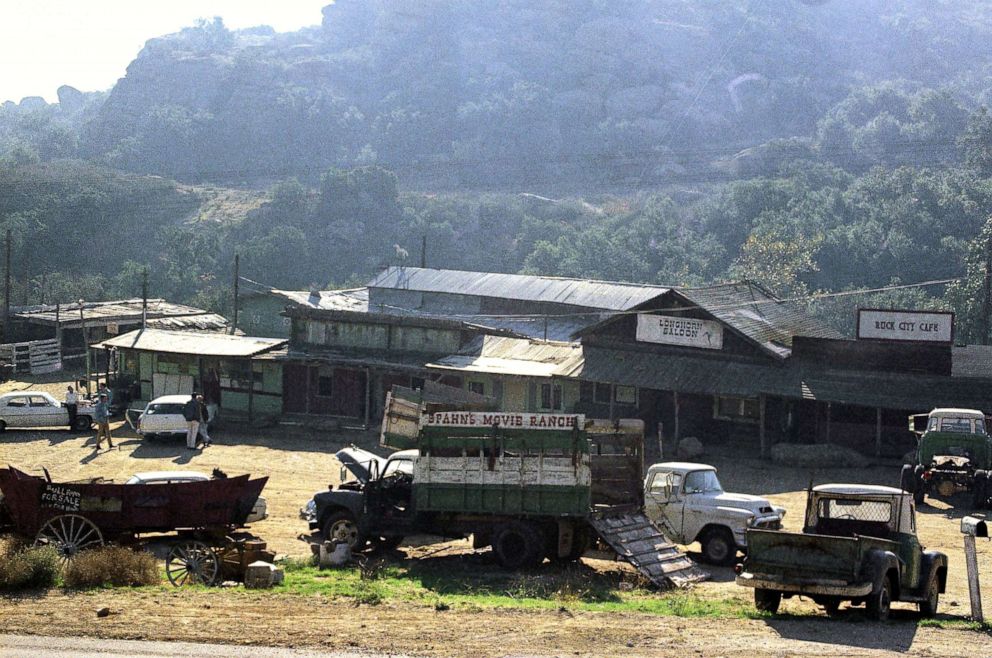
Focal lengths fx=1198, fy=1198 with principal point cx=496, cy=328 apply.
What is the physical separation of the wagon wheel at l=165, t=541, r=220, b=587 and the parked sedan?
18736 millimetres

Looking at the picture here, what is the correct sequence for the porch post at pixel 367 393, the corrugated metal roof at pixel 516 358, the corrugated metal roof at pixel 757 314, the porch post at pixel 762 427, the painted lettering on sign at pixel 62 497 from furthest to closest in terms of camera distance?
the porch post at pixel 367 393 → the corrugated metal roof at pixel 516 358 → the corrugated metal roof at pixel 757 314 → the porch post at pixel 762 427 → the painted lettering on sign at pixel 62 497

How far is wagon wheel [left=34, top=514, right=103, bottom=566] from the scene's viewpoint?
20281mm

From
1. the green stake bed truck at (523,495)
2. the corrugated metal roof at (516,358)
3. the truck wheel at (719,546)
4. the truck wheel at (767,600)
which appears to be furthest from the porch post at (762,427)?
the truck wheel at (767,600)

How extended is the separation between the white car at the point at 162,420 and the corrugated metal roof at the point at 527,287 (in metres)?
23.7

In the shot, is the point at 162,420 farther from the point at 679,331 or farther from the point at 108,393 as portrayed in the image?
the point at 679,331

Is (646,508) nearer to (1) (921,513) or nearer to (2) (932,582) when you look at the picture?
(2) (932,582)

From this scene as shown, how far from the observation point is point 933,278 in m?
96.9

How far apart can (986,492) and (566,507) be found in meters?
12.8

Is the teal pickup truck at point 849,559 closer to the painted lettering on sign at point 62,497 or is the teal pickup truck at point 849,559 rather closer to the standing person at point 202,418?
the painted lettering on sign at point 62,497

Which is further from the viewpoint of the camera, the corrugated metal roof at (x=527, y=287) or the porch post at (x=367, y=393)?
the corrugated metal roof at (x=527, y=287)

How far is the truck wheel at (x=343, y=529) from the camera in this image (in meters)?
21.6

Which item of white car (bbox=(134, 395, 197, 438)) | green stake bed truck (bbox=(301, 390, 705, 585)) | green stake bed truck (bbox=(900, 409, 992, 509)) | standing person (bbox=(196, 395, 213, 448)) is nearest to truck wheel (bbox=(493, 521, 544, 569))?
green stake bed truck (bbox=(301, 390, 705, 585))

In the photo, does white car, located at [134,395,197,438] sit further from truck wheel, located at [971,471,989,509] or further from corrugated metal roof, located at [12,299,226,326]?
truck wheel, located at [971,471,989,509]

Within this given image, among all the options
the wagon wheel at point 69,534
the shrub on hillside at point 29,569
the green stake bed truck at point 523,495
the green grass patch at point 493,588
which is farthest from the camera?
the wagon wheel at point 69,534
